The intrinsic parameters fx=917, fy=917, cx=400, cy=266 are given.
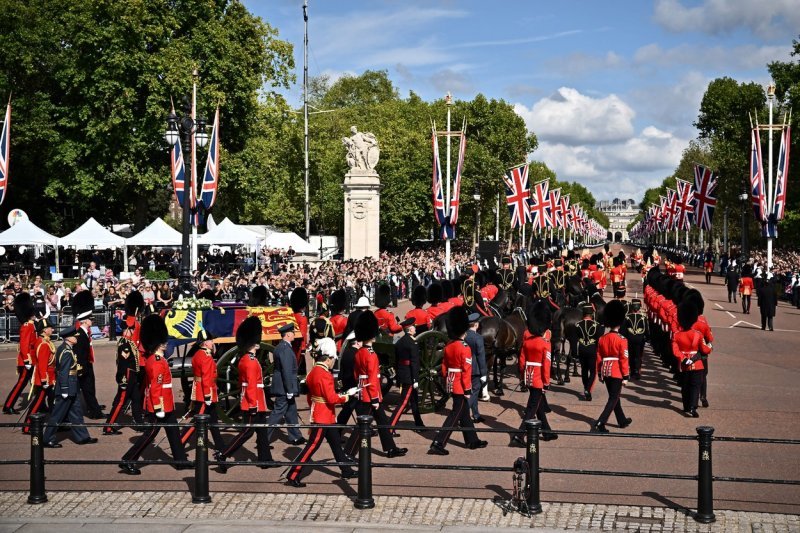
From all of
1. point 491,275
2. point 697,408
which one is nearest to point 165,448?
point 697,408

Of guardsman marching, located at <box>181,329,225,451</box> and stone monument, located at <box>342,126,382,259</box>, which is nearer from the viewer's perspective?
guardsman marching, located at <box>181,329,225,451</box>

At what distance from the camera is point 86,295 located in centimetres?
1367

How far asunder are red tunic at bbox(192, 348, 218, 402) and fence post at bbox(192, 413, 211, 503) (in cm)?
153

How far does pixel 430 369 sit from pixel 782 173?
84.6 feet

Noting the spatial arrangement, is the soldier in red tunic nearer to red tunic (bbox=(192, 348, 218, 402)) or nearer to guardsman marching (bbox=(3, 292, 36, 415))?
red tunic (bbox=(192, 348, 218, 402))

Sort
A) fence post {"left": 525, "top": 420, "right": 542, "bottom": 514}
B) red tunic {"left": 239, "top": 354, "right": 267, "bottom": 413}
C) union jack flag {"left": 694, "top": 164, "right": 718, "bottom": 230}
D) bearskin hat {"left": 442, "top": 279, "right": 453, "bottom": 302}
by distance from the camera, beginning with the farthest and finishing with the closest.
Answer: union jack flag {"left": 694, "top": 164, "right": 718, "bottom": 230} < bearskin hat {"left": 442, "top": 279, "right": 453, "bottom": 302} < red tunic {"left": 239, "top": 354, "right": 267, "bottom": 413} < fence post {"left": 525, "top": 420, "right": 542, "bottom": 514}

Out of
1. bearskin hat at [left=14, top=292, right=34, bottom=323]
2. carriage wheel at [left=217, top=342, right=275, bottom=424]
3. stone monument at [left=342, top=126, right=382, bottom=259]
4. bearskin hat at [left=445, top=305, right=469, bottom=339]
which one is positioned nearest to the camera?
bearskin hat at [left=445, top=305, right=469, bottom=339]

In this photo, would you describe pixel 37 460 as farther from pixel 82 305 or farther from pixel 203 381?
pixel 82 305

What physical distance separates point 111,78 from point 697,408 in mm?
31641

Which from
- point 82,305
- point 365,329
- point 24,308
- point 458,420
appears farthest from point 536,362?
point 24,308

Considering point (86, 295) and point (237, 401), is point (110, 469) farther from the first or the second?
point (86, 295)

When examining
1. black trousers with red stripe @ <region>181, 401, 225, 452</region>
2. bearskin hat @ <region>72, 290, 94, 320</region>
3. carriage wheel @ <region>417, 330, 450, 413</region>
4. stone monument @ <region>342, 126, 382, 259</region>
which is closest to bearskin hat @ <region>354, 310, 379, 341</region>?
black trousers with red stripe @ <region>181, 401, 225, 452</region>

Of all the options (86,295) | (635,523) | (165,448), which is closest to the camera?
(635,523)

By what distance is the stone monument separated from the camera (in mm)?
43656
